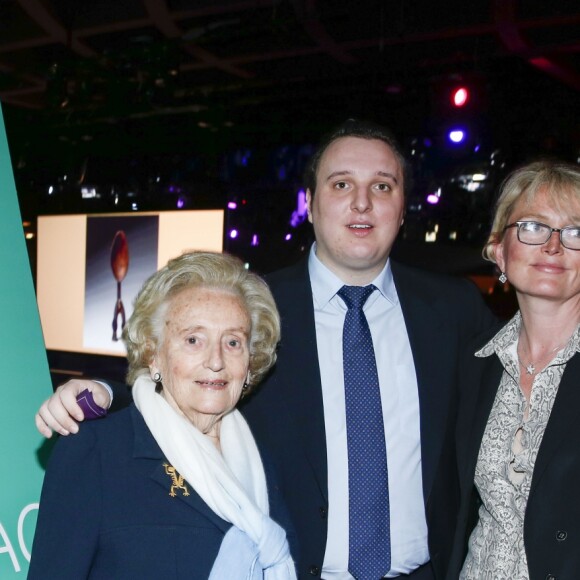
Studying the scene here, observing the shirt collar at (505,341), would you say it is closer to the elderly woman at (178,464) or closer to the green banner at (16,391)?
the elderly woman at (178,464)

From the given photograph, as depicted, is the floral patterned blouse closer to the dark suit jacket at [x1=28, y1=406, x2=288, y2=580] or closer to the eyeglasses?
the eyeglasses

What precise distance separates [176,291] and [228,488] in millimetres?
476

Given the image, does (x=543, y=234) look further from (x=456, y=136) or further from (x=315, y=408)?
(x=456, y=136)

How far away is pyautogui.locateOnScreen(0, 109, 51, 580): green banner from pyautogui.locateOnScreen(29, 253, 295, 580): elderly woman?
14.4 inches

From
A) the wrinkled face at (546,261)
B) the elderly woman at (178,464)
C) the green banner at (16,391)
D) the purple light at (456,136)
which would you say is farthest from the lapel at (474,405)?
the purple light at (456,136)

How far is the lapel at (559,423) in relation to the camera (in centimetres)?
167

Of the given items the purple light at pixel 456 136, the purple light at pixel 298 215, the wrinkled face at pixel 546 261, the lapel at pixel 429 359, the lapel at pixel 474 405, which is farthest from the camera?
the purple light at pixel 298 215

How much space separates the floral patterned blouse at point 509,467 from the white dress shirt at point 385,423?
19 centimetres

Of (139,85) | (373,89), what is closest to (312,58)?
(373,89)

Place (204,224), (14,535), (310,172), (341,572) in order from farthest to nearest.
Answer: (204,224), (310,172), (341,572), (14,535)

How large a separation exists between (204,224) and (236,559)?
10.7 ft

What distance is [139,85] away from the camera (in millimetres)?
6656

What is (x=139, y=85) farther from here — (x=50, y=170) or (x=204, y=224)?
(x=204, y=224)

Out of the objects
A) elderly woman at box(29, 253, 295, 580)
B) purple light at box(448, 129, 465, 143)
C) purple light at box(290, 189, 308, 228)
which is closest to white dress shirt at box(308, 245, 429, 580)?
elderly woman at box(29, 253, 295, 580)
